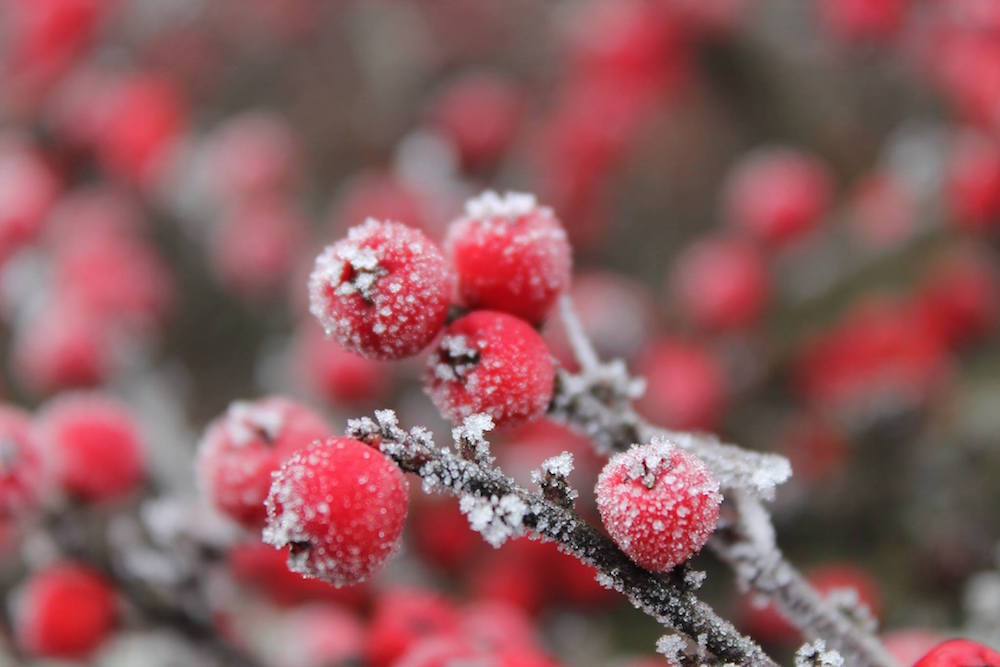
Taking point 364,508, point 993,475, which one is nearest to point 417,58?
point 993,475

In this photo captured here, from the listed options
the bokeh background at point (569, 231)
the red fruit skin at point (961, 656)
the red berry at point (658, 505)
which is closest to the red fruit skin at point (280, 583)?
the bokeh background at point (569, 231)

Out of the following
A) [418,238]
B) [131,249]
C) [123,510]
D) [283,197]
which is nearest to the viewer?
[418,238]

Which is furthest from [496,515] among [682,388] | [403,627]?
[682,388]

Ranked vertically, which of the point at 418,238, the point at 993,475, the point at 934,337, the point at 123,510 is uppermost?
the point at 934,337

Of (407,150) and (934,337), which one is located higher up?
(407,150)

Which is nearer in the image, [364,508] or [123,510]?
[364,508]

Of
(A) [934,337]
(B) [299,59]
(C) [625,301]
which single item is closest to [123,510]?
(C) [625,301]

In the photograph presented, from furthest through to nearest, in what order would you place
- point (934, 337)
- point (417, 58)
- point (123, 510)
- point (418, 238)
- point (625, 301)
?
point (417, 58), point (625, 301), point (934, 337), point (123, 510), point (418, 238)

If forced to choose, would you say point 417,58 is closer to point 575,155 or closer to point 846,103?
point 575,155
